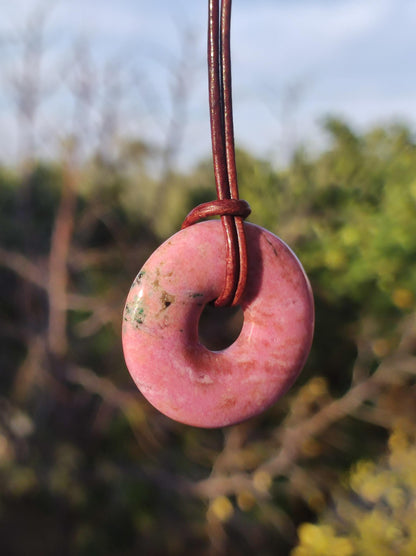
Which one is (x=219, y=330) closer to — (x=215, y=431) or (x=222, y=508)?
(x=215, y=431)

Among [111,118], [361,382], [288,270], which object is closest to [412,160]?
[361,382]

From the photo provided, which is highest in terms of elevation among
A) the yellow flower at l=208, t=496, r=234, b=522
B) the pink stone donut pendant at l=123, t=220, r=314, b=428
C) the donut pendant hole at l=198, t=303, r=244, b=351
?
the pink stone donut pendant at l=123, t=220, r=314, b=428

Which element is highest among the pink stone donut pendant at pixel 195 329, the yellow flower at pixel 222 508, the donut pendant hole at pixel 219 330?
the pink stone donut pendant at pixel 195 329

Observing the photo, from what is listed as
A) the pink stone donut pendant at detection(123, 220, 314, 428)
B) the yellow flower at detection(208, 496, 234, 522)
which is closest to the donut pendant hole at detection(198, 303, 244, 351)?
the yellow flower at detection(208, 496, 234, 522)

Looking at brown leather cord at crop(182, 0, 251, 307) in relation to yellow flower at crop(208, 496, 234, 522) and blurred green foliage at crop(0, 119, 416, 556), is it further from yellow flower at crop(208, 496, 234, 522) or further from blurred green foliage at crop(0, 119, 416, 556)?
yellow flower at crop(208, 496, 234, 522)

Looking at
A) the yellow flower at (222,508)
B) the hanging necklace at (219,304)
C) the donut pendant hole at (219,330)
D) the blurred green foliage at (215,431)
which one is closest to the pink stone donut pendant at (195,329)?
the hanging necklace at (219,304)

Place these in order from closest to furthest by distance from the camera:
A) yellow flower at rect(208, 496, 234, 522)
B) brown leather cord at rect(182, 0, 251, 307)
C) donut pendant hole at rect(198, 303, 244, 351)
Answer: brown leather cord at rect(182, 0, 251, 307) → yellow flower at rect(208, 496, 234, 522) → donut pendant hole at rect(198, 303, 244, 351)

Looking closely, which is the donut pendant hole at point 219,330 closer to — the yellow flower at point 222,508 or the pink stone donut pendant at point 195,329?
the yellow flower at point 222,508
